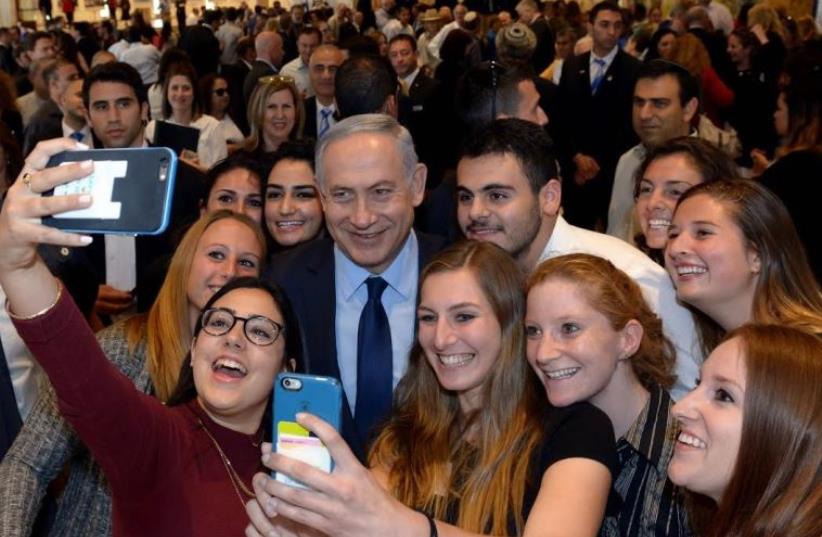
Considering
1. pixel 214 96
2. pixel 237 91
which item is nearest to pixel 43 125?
pixel 214 96

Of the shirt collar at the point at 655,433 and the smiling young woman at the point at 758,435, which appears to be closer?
the smiling young woman at the point at 758,435

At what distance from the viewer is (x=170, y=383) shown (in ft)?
8.84

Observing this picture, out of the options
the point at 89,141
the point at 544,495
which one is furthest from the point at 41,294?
the point at 89,141

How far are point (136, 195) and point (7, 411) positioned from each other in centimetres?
155

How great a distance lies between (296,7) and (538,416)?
503 inches

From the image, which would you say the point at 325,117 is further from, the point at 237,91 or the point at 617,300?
the point at 617,300

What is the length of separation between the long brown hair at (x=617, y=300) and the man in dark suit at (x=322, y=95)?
14.3 feet

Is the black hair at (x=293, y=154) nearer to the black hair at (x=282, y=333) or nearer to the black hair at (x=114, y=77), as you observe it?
the black hair at (x=282, y=333)

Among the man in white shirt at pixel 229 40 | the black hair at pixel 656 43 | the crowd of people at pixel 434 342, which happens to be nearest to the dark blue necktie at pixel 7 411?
the crowd of people at pixel 434 342

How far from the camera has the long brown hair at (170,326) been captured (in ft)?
8.91

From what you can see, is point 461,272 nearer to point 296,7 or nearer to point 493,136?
point 493,136

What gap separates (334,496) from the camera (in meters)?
1.69

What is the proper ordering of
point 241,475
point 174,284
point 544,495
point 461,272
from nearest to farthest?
point 544,495
point 241,475
point 461,272
point 174,284

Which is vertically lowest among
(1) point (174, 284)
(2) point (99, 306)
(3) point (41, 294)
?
(2) point (99, 306)
